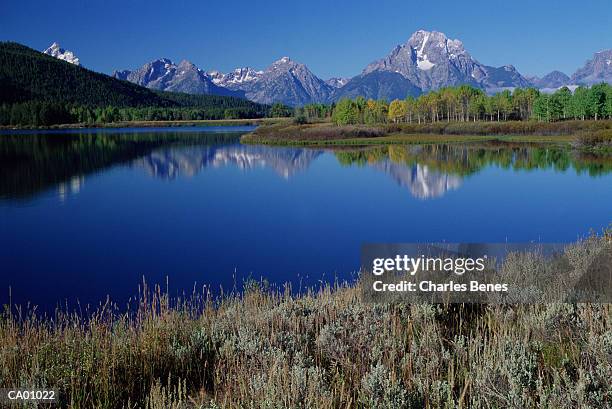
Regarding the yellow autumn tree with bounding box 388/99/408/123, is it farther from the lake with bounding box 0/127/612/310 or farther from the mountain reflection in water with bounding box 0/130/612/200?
the lake with bounding box 0/127/612/310

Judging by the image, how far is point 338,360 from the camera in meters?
6.64

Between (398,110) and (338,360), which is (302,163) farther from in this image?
(398,110)

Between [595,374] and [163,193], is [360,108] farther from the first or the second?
[595,374]

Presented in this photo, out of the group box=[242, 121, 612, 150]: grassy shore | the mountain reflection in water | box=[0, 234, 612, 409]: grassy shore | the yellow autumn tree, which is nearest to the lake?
the mountain reflection in water

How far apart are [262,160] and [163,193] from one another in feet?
84.2

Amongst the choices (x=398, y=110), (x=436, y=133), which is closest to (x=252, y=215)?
(x=436, y=133)

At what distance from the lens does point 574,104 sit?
10538cm

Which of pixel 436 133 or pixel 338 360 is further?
pixel 436 133

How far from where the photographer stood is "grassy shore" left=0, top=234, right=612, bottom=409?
546 cm

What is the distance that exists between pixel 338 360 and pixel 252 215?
77.3 ft

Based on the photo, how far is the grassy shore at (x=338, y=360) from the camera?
5.46 metres

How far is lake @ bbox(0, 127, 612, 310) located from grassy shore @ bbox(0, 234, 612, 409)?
21.6ft

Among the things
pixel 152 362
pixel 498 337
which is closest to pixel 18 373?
pixel 152 362

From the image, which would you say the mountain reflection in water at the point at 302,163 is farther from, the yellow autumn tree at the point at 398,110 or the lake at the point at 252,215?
the yellow autumn tree at the point at 398,110
